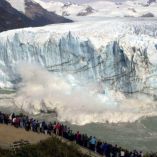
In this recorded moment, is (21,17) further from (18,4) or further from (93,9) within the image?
(93,9)

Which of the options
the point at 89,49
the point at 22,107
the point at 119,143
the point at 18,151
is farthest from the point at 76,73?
the point at 18,151

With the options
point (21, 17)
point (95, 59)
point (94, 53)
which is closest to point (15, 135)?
point (95, 59)

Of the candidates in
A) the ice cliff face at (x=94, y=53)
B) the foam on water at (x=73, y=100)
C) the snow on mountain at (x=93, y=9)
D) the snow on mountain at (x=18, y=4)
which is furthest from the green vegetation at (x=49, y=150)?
the snow on mountain at (x=93, y=9)

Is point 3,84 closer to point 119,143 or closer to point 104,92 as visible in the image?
point 104,92

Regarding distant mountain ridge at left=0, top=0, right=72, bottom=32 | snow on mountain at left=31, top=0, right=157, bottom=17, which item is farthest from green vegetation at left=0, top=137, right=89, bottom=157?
snow on mountain at left=31, top=0, right=157, bottom=17

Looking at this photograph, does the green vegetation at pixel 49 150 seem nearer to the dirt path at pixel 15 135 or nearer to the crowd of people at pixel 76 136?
the crowd of people at pixel 76 136
